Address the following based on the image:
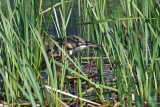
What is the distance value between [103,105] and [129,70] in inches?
16.7

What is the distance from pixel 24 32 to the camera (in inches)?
117

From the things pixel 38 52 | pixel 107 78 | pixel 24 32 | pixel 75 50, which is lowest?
pixel 107 78

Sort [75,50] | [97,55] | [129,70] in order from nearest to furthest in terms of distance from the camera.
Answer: [129,70] < [97,55] < [75,50]

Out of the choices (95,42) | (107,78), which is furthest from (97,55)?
(107,78)

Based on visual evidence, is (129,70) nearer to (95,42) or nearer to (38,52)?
(95,42)

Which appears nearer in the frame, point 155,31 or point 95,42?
point 155,31

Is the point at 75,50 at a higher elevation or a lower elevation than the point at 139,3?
Result: lower

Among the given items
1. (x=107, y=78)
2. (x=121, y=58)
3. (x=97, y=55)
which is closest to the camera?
(x=121, y=58)

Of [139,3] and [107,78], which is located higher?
[139,3]

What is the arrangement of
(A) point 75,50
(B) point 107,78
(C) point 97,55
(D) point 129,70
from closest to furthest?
(D) point 129,70, (C) point 97,55, (B) point 107,78, (A) point 75,50

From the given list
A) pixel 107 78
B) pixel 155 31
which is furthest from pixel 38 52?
pixel 107 78

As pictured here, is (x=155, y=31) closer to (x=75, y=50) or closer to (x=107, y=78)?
(x=107, y=78)

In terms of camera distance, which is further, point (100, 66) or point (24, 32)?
point (100, 66)

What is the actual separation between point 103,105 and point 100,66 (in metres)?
0.63
